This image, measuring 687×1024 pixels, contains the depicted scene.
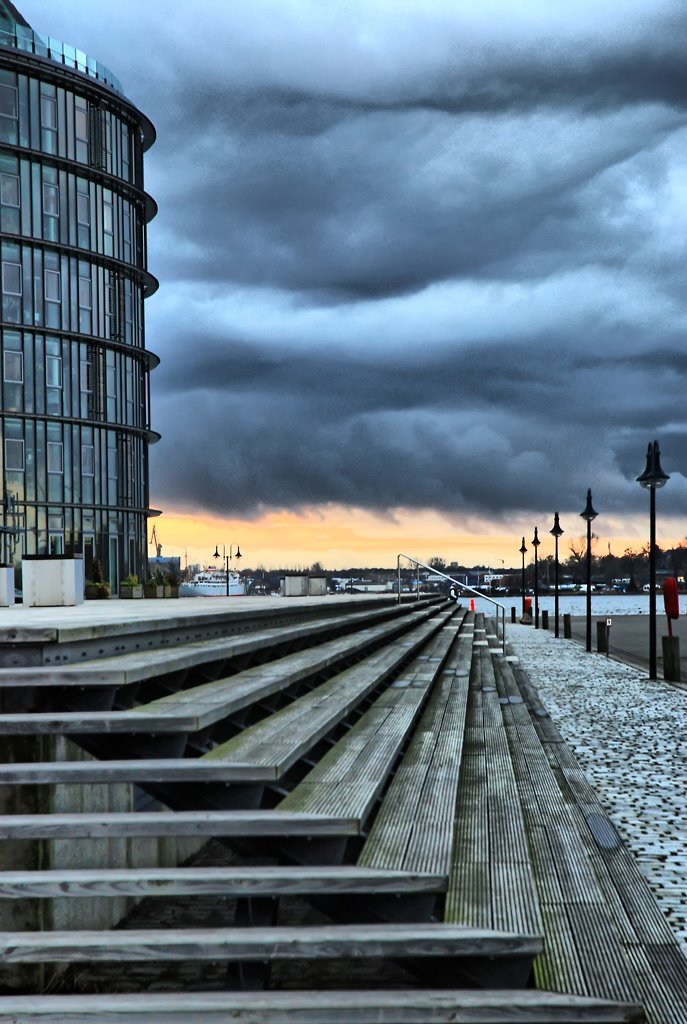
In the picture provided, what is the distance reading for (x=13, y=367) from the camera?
43.0 meters

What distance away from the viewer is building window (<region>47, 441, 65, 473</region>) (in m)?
44.0

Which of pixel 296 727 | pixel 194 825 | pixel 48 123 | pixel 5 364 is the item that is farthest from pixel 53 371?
pixel 194 825

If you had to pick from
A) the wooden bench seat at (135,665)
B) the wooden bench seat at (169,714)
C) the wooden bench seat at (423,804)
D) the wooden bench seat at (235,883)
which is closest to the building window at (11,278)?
the wooden bench seat at (423,804)

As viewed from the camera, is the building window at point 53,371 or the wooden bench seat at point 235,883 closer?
the wooden bench seat at point 235,883

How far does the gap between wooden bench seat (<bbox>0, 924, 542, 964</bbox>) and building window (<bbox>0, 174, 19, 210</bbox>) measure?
44317 millimetres

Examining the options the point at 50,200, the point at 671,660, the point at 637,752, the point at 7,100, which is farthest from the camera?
the point at 50,200

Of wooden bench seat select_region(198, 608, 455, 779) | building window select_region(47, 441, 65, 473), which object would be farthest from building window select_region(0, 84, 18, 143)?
wooden bench seat select_region(198, 608, 455, 779)

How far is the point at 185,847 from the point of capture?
6602 mm

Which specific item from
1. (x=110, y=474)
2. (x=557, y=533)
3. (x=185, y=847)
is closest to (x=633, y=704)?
(x=185, y=847)

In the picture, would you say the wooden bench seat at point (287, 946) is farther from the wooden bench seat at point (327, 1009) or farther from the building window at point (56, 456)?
the building window at point (56, 456)

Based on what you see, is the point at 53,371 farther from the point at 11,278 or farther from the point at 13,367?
the point at 11,278

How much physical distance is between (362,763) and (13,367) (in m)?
41.4

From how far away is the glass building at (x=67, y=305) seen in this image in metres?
42.8

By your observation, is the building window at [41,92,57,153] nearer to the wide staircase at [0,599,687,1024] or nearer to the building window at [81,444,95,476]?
the building window at [81,444,95,476]
